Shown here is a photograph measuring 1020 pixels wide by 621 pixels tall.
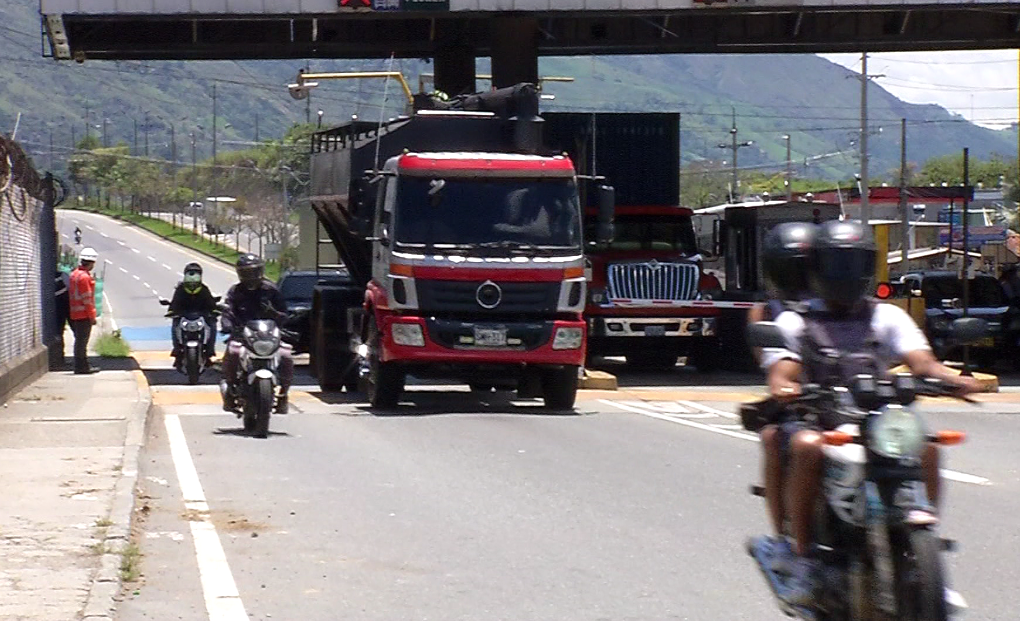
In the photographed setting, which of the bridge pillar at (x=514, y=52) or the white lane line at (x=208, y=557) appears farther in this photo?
the bridge pillar at (x=514, y=52)

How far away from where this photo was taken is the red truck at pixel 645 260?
26906mm

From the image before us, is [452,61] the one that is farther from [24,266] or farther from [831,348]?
[831,348]

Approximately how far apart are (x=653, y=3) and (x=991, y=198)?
92892 millimetres

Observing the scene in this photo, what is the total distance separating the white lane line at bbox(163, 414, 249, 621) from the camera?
27.9 feet

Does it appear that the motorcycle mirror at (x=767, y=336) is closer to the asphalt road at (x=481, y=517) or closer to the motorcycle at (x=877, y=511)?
the motorcycle at (x=877, y=511)

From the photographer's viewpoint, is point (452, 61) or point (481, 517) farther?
point (452, 61)

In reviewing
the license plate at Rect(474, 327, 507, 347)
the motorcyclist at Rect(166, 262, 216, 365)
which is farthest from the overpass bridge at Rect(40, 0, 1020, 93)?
the license plate at Rect(474, 327, 507, 347)

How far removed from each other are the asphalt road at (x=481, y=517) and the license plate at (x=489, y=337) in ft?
2.74

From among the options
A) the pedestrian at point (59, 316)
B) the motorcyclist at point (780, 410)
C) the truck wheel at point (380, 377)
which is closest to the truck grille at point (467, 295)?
the truck wheel at point (380, 377)

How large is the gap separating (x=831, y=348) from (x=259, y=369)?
1067cm

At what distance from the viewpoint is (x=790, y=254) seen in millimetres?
6910

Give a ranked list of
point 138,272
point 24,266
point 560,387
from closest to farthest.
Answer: point 560,387 < point 24,266 < point 138,272

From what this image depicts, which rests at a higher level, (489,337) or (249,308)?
(249,308)

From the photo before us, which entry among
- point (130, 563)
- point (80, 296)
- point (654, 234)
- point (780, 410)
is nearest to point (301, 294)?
point (80, 296)
